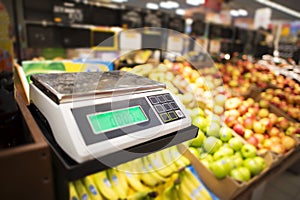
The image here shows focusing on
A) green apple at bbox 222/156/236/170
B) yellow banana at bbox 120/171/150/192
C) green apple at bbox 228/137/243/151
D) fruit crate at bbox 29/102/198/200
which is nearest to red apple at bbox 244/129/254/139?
green apple at bbox 228/137/243/151

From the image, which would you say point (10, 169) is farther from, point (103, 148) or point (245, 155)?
point (245, 155)

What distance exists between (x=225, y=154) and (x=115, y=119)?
988mm

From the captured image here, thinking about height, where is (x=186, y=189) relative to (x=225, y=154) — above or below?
below

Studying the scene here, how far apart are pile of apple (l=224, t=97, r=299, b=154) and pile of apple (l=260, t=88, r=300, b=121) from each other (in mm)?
120

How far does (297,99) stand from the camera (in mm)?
1979

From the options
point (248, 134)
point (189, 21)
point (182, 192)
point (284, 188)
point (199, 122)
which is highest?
point (189, 21)

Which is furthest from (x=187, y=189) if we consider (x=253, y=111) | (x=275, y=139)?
(x=253, y=111)

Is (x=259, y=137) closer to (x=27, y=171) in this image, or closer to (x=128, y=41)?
(x=27, y=171)

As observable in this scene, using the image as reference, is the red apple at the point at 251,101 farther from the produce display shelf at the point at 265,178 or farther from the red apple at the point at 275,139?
the produce display shelf at the point at 265,178

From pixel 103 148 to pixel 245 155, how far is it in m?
1.20

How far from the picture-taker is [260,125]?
1.69 meters

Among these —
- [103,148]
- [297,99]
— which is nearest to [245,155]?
[297,99]

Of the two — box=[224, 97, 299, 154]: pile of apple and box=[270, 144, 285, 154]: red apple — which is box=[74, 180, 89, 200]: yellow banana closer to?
box=[224, 97, 299, 154]: pile of apple

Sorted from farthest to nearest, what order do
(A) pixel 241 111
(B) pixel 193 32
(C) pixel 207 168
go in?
(B) pixel 193 32
(A) pixel 241 111
(C) pixel 207 168
